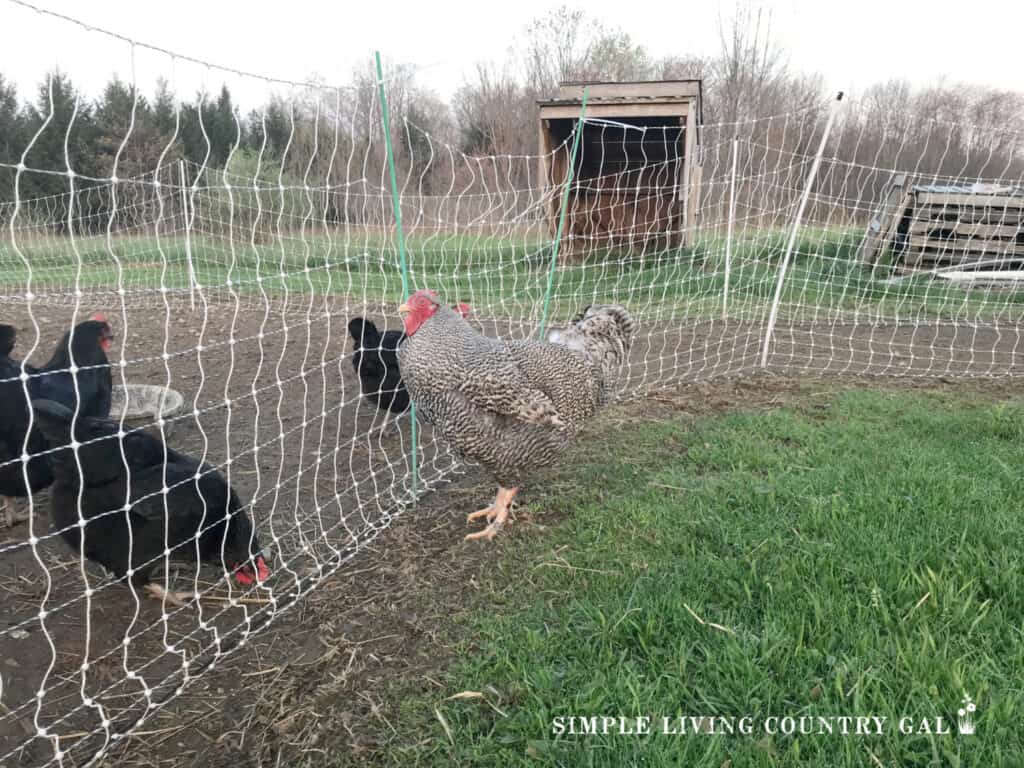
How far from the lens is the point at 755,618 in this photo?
2.30 meters

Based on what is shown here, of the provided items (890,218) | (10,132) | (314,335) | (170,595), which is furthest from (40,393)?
(890,218)

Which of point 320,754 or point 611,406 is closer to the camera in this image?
point 320,754

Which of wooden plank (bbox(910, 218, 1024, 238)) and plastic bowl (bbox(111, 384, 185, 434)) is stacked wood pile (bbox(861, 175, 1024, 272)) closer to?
wooden plank (bbox(910, 218, 1024, 238))

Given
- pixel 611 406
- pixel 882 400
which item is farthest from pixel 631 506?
pixel 882 400

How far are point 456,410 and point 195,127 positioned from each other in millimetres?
11659

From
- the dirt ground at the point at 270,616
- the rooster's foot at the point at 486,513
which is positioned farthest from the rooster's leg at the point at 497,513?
the dirt ground at the point at 270,616

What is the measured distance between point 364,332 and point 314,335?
10.3 ft

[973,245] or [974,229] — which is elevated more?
[974,229]

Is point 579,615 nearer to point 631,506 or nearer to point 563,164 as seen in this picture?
point 631,506

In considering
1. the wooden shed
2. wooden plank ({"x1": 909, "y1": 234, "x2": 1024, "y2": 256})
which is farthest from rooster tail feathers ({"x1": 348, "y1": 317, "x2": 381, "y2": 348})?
wooden plank ({"x1": 909, "y1": 234, "x2": 1024, "y2": 256})

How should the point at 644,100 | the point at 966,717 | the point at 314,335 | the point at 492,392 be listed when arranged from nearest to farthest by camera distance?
1. the point at 966,717
2. the point at 492,392
3. the point at 314,335
4. the point at 644,100

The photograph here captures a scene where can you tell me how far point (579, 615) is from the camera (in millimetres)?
2475

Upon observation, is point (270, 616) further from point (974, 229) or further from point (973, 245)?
point (973, 245)

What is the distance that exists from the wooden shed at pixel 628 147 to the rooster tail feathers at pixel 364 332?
4.59 metres
